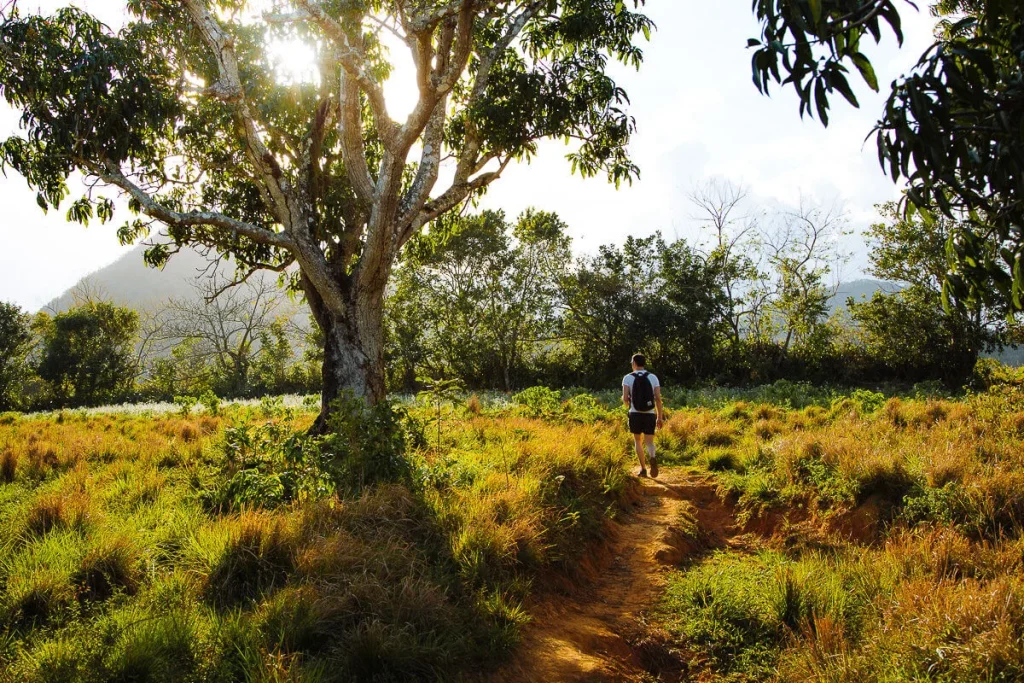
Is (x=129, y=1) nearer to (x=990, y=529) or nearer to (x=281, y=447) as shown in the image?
(x=281, y=447)

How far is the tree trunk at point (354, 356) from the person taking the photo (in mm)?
10203

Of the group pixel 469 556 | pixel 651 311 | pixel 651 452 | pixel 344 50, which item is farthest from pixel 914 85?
pixel 651 311

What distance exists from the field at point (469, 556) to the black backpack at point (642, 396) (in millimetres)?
1168

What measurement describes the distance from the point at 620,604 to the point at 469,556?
65.0 inches

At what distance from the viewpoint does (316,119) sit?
39.0ft

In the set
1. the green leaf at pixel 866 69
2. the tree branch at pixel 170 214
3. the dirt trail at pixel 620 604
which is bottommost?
the dirt trail at pixel 620 604

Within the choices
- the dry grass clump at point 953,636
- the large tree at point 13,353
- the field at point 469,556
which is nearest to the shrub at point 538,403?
the field at point 469,556

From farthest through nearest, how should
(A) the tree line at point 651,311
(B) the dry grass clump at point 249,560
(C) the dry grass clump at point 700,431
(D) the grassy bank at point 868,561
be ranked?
(A) the tree line at point 651,311, (C) the dry grass clump at point 700,431, (B) the dry grass clump at point 249,560, (D) the grassy bank at point 868,561

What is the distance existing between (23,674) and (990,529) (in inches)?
308

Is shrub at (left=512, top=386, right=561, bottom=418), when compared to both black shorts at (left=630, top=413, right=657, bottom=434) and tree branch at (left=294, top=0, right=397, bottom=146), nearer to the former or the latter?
black shorts at (left=630, top=413, right=657, bottom=434)

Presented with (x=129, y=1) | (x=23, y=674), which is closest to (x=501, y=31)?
(x=129, y=1)

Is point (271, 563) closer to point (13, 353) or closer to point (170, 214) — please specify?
point (170, 214)

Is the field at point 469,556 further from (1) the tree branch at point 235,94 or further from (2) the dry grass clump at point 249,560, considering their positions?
(1) the tree branch at point 235,94

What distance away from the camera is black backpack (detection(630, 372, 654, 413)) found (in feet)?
31.9
